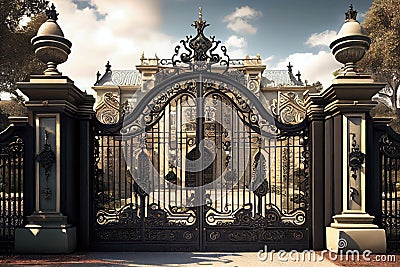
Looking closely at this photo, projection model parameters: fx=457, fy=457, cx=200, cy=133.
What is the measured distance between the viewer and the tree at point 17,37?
50.4 feet

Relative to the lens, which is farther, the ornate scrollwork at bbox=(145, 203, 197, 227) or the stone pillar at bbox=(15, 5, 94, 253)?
the ornate scrollwork at bbox=(145, 203, 197, 227)

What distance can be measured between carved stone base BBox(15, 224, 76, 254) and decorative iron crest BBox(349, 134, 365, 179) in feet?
14.8

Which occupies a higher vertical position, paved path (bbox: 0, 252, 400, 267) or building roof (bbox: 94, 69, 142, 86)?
building roof (bbox: 94, 69, 142, 86)

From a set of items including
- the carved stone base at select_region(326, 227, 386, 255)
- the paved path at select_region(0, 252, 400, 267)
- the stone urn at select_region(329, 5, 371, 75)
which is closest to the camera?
the paved path at select_region(0, 252, 400, 267)

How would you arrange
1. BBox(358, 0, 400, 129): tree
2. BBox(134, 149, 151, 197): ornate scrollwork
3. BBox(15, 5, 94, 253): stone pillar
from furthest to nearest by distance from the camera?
BBox(358, 0, 400, 129): tree → BBox(134, 149, 151, 197): ornate scrollwork → BBox(15, 5, 94, 253): stone pillar

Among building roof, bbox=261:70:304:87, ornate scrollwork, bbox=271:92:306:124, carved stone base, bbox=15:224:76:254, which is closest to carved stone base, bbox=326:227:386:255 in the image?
ornate scrollwork, bbox=271:92:306:124

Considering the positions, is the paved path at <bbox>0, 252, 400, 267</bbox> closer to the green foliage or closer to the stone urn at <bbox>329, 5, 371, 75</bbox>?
the stone urn at <bbox>329, 5, 371, 75</bbox>

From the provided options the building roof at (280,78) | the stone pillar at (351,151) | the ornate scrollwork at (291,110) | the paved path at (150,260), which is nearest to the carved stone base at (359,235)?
the stone pillar at (351,151)

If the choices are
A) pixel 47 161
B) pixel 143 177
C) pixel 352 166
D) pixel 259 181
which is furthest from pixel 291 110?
pixel 47 161

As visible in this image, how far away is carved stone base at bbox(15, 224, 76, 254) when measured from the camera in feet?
22.9

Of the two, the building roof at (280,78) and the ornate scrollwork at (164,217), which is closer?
the ornate scrollwork at (164,217)

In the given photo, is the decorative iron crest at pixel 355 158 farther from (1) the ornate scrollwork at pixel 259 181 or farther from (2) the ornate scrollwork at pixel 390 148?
(1) the ornate scrollwork at pixel 259 181

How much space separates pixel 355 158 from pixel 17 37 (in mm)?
12789

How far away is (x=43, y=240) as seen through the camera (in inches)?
276
